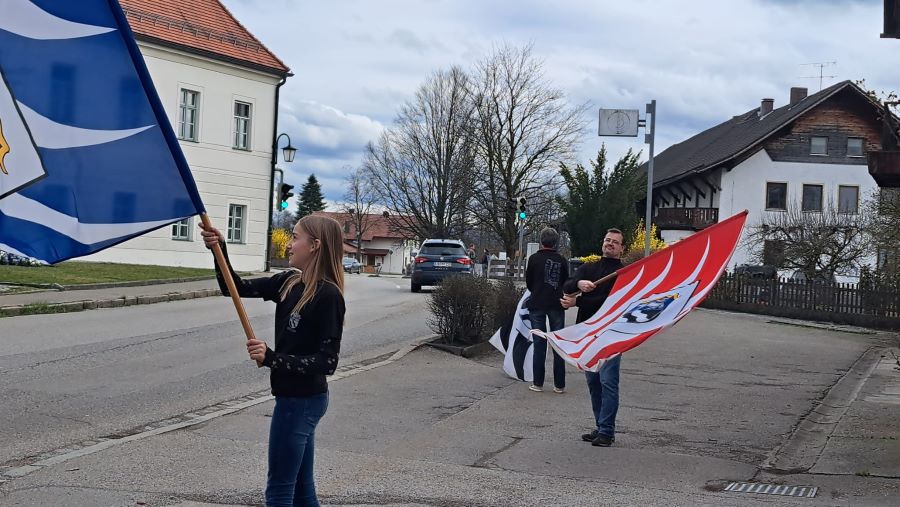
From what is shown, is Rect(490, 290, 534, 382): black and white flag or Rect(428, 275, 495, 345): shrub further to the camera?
Rect(428, 275, 495, 345): shrub

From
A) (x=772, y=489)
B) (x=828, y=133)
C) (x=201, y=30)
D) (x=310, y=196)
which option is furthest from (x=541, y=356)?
(x=310, y=196)

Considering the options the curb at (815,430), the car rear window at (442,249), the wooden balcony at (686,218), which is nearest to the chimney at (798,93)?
the wooden balcony at (686,218)

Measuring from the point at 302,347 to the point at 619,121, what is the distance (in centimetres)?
2338

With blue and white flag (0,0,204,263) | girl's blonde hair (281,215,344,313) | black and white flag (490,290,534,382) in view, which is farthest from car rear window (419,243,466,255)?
girl's blonde hair (281,215,344,313)

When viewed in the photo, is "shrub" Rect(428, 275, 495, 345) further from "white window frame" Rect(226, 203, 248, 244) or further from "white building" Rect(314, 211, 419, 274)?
"white building" Rect(314, 211, 419, 274)

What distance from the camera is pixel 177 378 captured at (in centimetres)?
1162

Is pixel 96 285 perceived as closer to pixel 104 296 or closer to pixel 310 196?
pixel 104 296

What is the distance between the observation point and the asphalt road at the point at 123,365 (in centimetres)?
884

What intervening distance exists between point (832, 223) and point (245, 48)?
23581 mm

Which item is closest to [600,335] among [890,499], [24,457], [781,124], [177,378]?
[890,499]

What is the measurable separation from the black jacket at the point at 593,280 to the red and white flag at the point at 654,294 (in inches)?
4.7

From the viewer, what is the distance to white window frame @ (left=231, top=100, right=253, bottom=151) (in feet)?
131

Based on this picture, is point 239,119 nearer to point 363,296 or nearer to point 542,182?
point 363,296

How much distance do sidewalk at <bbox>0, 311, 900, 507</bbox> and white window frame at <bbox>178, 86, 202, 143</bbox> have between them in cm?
2647
